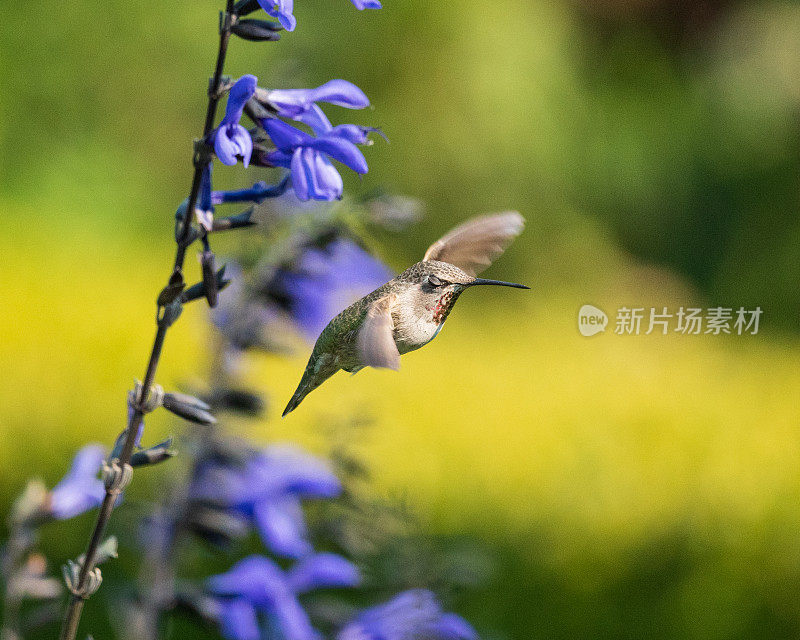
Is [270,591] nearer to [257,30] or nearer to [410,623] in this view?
[410,623]

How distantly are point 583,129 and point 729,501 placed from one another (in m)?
4.57

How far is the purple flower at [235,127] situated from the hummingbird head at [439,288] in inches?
4.9

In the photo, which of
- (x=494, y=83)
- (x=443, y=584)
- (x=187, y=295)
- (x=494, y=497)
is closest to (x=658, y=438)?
(x=494, y=497)

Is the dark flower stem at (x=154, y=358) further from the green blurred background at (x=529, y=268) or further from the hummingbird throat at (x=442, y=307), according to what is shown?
the green blurred background at (x=529, y=268)

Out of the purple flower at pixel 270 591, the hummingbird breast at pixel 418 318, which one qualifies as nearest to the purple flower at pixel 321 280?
the purple flower at pixel 270 591

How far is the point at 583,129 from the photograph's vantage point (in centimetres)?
655

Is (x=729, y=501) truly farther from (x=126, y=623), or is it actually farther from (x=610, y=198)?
(x=610, y=198)

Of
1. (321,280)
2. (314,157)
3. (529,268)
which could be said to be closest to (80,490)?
(321,280)

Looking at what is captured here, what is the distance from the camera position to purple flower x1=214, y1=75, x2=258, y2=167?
53 cm

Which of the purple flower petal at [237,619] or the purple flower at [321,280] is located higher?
the purple flower at [321,280]

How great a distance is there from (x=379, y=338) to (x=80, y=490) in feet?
1.83

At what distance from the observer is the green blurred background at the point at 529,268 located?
7.09 feet

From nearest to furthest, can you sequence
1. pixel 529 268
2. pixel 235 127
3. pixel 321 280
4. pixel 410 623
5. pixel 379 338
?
pixel 379 338 → pixel 235 127 → pixel 410 623 → pixel 321 280 → pixel 529 268

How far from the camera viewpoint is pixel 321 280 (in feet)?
3.26
